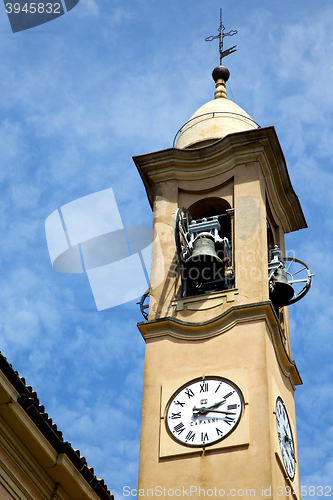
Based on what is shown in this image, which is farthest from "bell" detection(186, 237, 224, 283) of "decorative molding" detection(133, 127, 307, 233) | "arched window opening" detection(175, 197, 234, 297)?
"decorative molding" detection(133, 127, 307, 233)

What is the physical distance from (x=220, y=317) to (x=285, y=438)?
2.43 metres

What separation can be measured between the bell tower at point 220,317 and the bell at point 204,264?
2cm

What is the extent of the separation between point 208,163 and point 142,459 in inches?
265

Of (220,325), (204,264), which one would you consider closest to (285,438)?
(220,325)

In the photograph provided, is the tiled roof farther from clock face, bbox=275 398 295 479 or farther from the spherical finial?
the spherical finial

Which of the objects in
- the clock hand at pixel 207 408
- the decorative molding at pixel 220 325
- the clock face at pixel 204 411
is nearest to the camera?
the clock face at pixel 204 411

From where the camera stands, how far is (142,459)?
15867 millimetres

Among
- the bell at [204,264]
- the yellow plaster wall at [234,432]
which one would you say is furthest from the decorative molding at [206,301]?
the yellow plaster wall at [234,432]

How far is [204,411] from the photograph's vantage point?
1600cm

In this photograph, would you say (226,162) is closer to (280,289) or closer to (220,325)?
(280,289)

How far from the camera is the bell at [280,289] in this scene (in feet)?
60.1

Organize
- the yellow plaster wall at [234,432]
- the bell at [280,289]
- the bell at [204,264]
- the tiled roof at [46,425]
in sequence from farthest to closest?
the bell at [280,289], the bell at [204,264], the yellow plaster wall at [234,432], the tiled roof at [46,425]

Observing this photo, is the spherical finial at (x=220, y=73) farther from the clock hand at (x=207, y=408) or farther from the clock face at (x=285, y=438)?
the clock hand at (x=207, y=408)

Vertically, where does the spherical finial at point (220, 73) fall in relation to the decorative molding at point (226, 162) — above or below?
above
